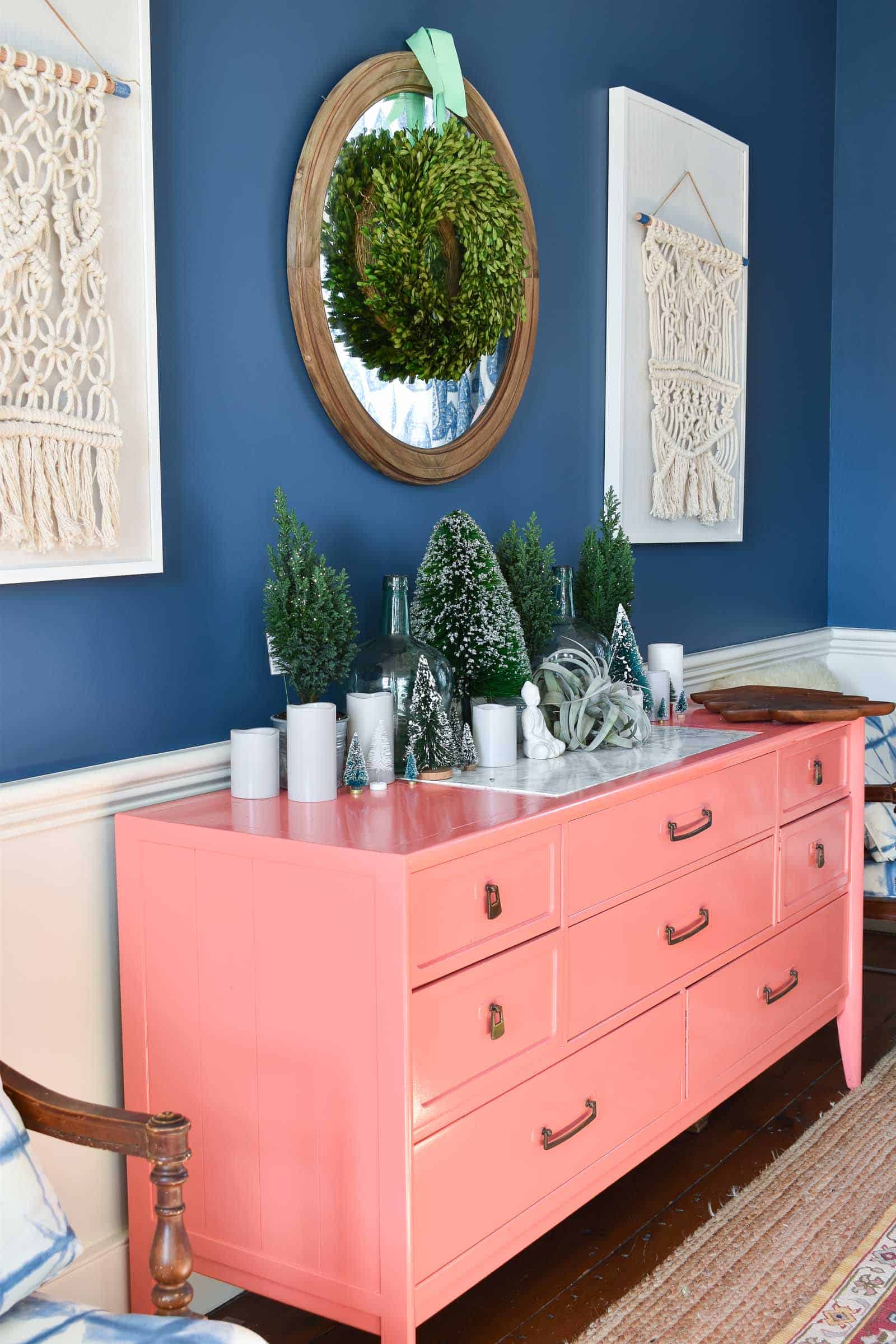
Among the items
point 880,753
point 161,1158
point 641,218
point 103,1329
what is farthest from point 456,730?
point 880,753

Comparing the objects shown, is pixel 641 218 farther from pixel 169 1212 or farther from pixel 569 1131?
pixel 169 1212

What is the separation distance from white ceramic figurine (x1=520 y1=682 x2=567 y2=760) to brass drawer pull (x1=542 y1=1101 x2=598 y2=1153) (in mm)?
548

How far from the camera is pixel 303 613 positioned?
2.02m

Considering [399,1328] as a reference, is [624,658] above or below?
above

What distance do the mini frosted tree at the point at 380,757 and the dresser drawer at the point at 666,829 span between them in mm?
303

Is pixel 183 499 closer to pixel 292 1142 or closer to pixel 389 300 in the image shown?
pixel 389 300

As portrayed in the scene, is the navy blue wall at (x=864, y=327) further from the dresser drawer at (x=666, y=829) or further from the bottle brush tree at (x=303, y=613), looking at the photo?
the bottle brush tree at (x=303, y=613)

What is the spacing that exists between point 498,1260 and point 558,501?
156cm

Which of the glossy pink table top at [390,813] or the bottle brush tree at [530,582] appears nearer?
the glossy pink table top at [390,813]

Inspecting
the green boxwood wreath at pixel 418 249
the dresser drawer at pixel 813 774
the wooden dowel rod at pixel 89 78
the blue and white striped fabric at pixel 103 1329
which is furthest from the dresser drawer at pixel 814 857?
the wooden dowel rod at pixel 89 78

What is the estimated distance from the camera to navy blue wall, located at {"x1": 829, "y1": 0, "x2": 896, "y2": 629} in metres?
4.01

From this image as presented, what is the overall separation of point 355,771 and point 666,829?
0.52m

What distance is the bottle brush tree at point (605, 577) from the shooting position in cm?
274

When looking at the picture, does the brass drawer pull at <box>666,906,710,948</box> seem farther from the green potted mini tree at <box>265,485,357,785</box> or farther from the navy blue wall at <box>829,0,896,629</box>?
the navy blue wall at <box>829,0,896,629</box>
